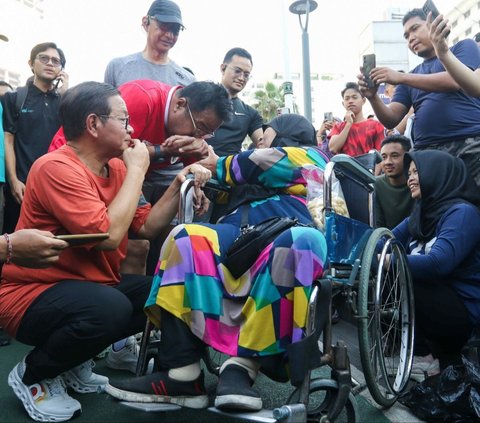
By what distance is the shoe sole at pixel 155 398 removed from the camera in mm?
1533

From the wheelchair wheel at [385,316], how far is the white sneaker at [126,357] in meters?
1.15

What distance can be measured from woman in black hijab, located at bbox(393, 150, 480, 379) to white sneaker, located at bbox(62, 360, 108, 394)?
144 cm

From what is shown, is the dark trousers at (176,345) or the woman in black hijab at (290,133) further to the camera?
the woman in black hijab at (290,133)

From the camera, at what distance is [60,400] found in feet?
5.85

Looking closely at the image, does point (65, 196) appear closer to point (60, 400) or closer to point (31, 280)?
point (31, 280)

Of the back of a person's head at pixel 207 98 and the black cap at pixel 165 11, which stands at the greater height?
the black cap at pixel 165 11

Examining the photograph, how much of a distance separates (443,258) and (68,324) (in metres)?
1.52

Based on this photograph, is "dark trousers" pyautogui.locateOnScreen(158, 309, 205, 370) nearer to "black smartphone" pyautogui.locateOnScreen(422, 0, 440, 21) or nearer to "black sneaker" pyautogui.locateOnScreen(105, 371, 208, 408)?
"black sneaker" pyautogui.locateOnScreen(105, 371, 208, 408)

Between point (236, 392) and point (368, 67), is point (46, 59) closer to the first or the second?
point (368, 67)

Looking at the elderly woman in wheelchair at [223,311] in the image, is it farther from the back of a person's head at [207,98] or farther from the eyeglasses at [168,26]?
the eyeglasses at [168,26]

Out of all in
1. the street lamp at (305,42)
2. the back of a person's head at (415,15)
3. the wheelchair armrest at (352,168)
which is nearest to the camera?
the wheelchair armrest at (352,168)

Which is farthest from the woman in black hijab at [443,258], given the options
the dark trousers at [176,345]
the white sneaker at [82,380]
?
the white sneaker at [82,380]

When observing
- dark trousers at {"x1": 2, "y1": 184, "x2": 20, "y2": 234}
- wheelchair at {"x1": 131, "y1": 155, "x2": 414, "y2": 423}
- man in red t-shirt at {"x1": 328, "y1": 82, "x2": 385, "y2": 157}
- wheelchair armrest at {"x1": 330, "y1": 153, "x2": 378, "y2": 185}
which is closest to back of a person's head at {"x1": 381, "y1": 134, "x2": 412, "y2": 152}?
man in red t-shirt at {"x1": 328, "y1": 82, "x2": 385, "y2": 157}

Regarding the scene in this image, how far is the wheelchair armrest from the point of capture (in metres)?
2.04
